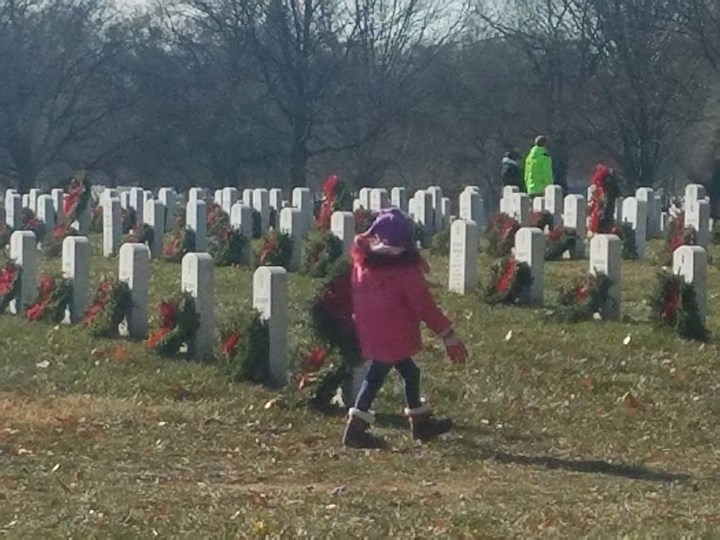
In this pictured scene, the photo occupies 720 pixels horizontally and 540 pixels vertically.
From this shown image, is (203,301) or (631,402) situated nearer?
(631,402)

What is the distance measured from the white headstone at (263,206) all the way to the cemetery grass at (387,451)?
35.2 ft

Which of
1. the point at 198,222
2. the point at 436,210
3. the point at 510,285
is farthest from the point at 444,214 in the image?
the point at 510,285

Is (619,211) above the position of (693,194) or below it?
below

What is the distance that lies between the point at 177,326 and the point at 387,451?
366 centimetres

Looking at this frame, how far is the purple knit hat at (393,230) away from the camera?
9.80 m

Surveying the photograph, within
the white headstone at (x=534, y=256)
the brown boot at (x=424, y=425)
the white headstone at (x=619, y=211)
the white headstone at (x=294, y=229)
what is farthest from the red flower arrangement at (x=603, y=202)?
the brown boot at (x=424, y=425)

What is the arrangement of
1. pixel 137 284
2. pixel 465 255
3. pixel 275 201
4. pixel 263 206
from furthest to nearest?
pixel 275 201
pixel 263 206
pixel 465 255
pixel 137 284

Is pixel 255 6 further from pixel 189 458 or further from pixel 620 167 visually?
pixel 189 458

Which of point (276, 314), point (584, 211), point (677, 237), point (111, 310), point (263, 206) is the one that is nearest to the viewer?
point (276, 314)

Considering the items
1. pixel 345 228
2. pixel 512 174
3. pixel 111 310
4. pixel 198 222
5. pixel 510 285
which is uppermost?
pixel 512 174

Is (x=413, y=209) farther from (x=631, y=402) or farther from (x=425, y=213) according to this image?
(x=631, y=402)

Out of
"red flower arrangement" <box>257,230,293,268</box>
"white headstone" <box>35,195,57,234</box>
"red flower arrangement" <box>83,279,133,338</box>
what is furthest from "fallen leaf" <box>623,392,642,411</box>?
"white headstone" <box>35,195,57,234</box>

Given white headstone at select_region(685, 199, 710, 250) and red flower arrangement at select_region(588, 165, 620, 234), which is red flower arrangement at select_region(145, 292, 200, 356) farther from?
white headstone at select_region(685, 199, 710, 250)

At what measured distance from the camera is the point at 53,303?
49.6ft
